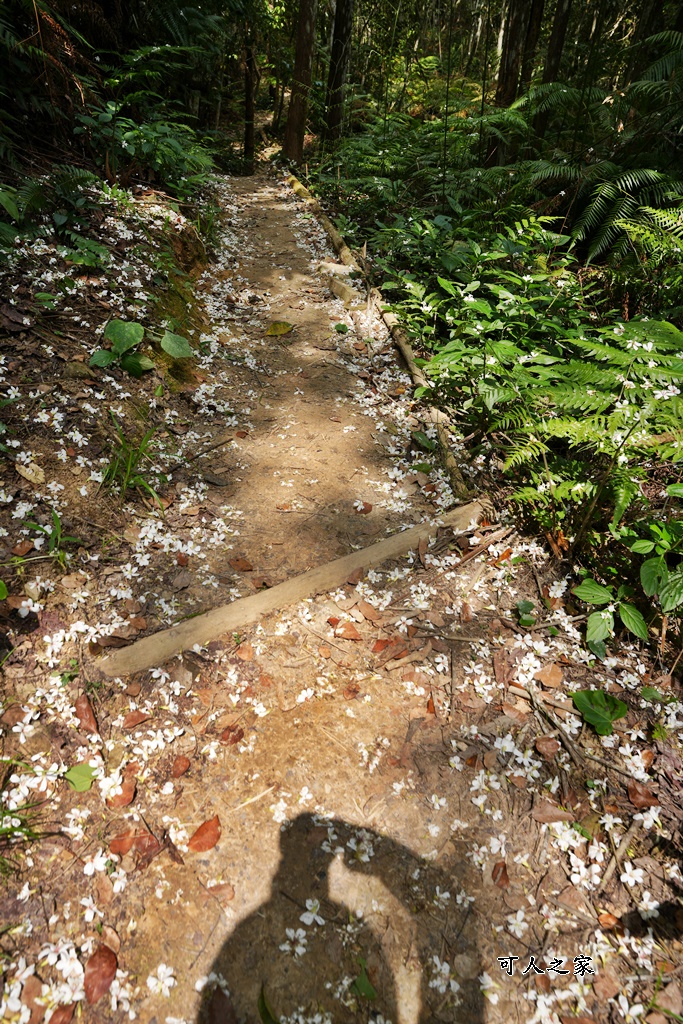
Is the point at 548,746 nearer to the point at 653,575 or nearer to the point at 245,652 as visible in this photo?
the point at 653,575

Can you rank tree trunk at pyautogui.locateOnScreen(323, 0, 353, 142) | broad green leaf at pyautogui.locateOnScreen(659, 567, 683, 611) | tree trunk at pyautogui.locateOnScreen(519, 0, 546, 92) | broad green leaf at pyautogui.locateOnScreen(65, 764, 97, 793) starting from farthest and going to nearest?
tree trunk at pyautogui.locateOnScreen(323, 0, 353, 142), tree trunk at pyautogui.locateOnScreen(519, 0, 546, 92), broad green leaf at pyautogui.locateOnScreen(659, 567, 683, 611), broad green leaf at pyautogui.locateOnScreen(65, 764, 97, 793)

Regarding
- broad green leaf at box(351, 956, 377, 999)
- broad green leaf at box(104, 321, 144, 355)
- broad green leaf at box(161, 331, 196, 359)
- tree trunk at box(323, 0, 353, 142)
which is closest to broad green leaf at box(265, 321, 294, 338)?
broad green leaf at box(161, 331, 196, 359)

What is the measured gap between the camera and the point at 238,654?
9.87 feet

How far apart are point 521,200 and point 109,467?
22.0 ft

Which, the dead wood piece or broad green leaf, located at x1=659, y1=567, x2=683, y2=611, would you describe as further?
the dead wood piece

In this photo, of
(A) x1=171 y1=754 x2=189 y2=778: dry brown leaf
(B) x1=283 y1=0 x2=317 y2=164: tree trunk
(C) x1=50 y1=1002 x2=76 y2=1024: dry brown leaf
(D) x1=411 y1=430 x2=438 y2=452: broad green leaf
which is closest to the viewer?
(C) x1=50 y1=1002 x2=76 y2=1024: dry brown leaf

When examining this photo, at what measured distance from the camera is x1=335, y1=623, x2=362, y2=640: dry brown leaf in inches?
124

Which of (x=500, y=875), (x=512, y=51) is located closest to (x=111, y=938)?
(x=500, y=875)

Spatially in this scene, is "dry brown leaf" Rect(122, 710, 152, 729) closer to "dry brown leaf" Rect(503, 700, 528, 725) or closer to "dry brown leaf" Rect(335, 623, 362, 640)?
"dry brown leaf" Rect(335, 623, 362, 640)

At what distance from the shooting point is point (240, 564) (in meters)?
3.52

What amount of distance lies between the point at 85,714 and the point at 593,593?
9.42 ft

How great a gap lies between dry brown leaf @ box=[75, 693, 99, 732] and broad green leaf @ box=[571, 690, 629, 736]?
2531mm

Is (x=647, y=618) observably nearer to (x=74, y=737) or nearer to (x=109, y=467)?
(x=74, y=737)

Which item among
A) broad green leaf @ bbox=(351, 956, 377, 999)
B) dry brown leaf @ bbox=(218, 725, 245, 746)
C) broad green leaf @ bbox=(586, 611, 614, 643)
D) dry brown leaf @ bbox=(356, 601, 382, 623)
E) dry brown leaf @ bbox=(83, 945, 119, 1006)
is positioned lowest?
dry brown leaf @ bbox=(83, 945, 119, 1006)
